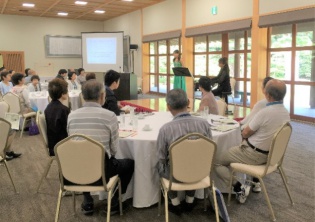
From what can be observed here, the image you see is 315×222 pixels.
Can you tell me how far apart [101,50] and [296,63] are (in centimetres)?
648

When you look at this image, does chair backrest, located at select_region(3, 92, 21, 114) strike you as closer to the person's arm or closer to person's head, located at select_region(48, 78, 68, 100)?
person's head, located at select_region(48, 78, 68, 100)

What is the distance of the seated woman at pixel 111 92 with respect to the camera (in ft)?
12.7

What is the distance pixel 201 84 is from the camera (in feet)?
13.9

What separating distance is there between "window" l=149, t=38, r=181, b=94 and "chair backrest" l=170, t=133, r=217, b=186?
905cm

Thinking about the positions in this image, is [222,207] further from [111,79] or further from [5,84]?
[5,84]

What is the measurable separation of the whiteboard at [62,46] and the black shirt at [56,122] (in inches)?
467

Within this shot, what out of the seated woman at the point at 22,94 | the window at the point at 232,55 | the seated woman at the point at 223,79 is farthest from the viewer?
the window at the point at 232,55

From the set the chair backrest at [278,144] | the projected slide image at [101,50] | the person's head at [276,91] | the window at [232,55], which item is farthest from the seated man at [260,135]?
the projected slide image at [101,50]

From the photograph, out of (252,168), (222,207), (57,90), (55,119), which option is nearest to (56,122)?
(55,119)

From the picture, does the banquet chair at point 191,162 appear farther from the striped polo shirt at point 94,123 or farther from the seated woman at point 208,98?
the seated woman at point 208,98

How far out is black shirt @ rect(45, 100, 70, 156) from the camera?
3201mm

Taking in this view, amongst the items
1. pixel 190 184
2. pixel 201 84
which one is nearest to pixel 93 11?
pixel 201 84

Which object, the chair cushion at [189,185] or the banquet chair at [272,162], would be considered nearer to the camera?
the chair cushion at [189,185]

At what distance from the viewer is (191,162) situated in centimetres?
240
